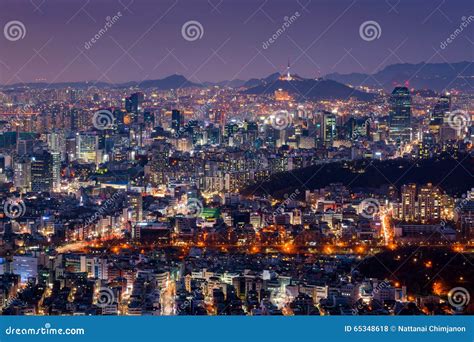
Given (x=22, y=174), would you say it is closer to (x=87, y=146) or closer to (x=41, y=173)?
(x=41, y=173)

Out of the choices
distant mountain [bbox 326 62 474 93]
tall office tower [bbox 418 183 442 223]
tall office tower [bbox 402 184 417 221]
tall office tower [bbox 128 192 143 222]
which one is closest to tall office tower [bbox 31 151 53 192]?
tall office tower [bbox 128 192 143 222]

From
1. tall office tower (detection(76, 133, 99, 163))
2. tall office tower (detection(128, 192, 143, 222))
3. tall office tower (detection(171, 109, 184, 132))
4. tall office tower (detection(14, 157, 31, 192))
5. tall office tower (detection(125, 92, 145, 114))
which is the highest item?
tall office tower (detection(125, 92, 145, 114))

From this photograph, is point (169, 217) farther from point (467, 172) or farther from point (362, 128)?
point (362, 128)

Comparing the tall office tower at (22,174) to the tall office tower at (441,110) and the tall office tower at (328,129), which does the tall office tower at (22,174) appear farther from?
the tall office tower at (441,110)

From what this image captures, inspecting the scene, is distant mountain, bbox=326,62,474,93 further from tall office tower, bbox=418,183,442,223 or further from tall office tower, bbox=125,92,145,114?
tall office tower, bbox=125,92,145,114

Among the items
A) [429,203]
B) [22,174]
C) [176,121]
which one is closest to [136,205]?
[22,174]

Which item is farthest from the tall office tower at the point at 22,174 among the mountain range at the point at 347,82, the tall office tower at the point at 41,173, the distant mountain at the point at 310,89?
the distant mountain at the point at 310,89
